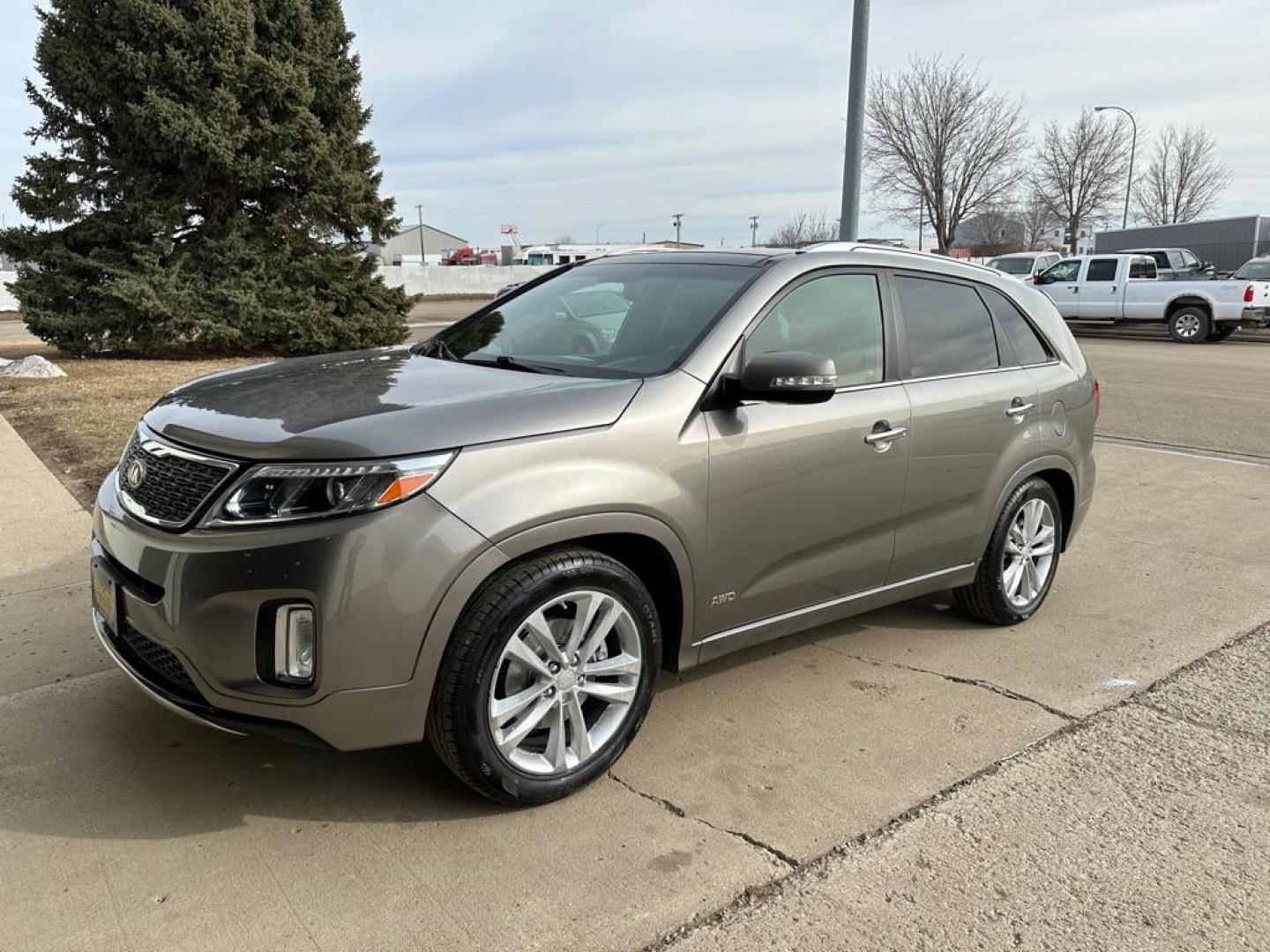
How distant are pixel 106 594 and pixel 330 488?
1000 millimetres

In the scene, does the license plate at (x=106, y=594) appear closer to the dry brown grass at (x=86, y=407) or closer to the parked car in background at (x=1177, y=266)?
the dry brown grass at (x=86, y=407)

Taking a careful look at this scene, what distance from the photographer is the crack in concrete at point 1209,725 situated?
352 centimetres

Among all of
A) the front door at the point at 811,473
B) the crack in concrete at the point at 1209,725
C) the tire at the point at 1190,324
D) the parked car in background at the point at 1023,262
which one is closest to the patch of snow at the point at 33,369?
the front door at the point at 811,473

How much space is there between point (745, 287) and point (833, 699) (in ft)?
5.25

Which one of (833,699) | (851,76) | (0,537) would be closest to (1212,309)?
(851,76)

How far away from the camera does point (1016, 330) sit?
4.61 meters

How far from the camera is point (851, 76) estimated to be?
9641 mm

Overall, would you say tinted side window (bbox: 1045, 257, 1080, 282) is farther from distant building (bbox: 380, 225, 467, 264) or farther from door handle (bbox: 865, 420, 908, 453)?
distant building (bbox: 380, 225, 467, 264)

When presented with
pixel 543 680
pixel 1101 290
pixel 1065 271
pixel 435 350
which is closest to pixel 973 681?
pixel 543 680

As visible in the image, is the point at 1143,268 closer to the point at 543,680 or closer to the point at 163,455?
the point at 543,680

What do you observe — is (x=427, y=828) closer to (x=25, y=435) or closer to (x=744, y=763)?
(x=744, y=763)

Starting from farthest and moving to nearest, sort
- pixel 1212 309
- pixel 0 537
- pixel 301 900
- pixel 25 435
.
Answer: pixel 1212 309 < pixel 25 435 < pixel 0 537 < pixel 301 900

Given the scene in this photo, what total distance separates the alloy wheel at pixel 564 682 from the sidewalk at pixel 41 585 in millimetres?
2038

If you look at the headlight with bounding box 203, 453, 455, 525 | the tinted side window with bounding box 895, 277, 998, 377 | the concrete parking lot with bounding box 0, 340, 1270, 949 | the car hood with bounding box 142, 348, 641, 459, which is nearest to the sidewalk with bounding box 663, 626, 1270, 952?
the concrete parking lot with bounding box 0, 340, 1270, 949
